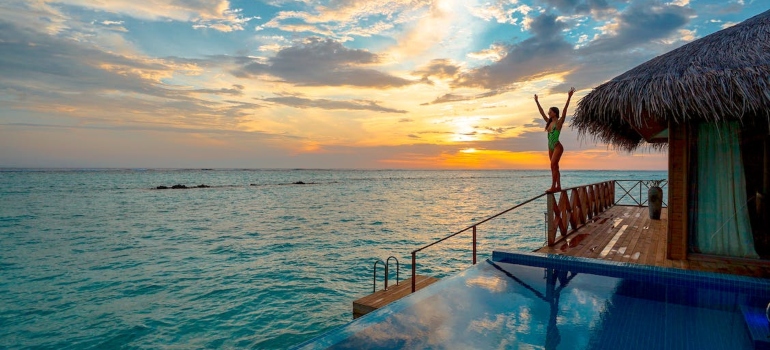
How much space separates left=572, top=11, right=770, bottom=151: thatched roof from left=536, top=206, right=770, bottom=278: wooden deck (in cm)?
206

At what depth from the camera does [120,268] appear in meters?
11.8

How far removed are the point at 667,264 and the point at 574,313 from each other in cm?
247

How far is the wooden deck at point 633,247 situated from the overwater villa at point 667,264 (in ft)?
0.12

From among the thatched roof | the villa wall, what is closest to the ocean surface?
the villa wall

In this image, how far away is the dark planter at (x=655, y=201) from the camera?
9250mm

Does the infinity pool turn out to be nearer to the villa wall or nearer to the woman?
the villa wall

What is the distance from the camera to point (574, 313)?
12.5ft

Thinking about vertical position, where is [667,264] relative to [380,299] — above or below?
above

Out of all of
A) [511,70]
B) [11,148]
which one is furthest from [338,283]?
[11,148]

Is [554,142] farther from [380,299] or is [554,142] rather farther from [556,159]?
[380,299]

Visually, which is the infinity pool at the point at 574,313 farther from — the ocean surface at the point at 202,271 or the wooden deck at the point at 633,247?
the ocean surface at the point at 202,271

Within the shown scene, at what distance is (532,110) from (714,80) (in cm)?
1465

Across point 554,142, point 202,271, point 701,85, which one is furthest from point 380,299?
point 202,271

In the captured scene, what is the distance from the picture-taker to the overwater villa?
10.8ft
